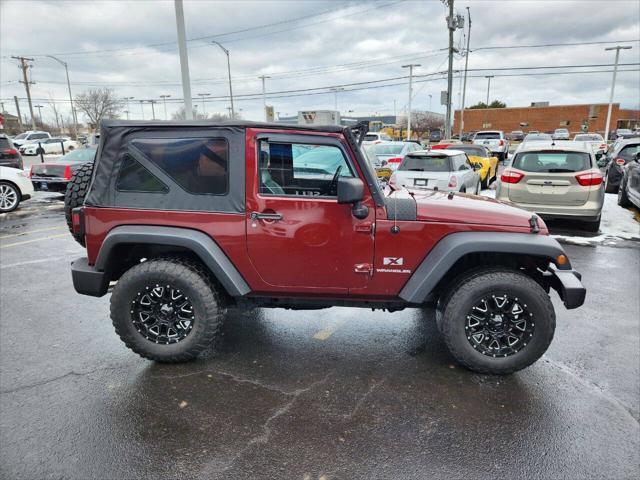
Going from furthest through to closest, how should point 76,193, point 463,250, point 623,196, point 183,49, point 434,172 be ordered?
1. point 183,49
2. point 623,196
3. point 434,172
4. point 76,193
5. point 463,250

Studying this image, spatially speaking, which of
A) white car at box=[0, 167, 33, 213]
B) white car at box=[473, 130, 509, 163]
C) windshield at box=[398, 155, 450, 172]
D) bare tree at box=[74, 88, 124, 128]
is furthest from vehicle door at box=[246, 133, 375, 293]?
bare tree at box=[74, 88, 124, 128]

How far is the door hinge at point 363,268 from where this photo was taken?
337 cm

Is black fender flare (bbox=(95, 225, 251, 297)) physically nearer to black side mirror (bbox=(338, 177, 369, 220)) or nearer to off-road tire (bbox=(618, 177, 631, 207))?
black side mirror (bbox=(338, 177, 369, 220))

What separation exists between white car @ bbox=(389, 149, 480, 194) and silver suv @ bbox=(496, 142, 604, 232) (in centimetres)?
145

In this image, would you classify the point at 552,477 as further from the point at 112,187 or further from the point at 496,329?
the point at 112,187

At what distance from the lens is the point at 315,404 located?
120 inches

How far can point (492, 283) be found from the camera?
129 inches

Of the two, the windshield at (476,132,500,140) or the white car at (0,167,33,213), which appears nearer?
the white car at (0,167,33,213)

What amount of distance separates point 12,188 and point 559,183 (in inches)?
490

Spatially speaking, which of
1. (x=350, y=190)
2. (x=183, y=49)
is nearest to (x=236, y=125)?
(x=350, y=190)

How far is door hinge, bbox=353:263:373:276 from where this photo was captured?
3371 mm

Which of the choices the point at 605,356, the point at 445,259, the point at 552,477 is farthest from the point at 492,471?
the point at 605,356

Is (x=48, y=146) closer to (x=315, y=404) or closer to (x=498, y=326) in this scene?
(x=315, y=404)

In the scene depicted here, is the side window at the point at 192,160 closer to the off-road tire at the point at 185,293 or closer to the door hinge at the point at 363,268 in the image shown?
the off-road tire at the point at 185,293
